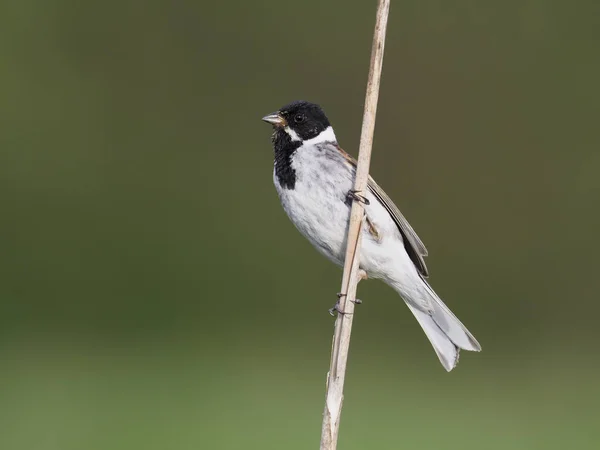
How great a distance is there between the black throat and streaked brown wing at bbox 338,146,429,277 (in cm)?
16

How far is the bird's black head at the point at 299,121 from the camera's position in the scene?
8.68 feet

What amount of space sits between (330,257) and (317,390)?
2353 millimetres

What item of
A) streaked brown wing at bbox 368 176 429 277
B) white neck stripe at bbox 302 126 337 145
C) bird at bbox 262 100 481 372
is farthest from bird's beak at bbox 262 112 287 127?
streaked brown wing at bbox 368 176 429 277

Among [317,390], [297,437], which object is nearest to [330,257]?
[297,437]

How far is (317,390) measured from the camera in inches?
191

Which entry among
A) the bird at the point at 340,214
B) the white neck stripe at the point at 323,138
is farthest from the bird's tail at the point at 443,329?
the white neck stripe at the point at 323,138

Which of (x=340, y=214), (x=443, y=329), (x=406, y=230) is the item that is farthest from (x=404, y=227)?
(x=443, y=329)

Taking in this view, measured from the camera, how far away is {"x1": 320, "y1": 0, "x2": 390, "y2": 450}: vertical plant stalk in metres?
1.96

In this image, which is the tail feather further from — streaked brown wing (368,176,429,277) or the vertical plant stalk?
the vertical plant stalk

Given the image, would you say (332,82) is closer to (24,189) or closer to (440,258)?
(440,258)

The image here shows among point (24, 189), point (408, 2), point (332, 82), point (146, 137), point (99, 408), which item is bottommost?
point (99, 408)

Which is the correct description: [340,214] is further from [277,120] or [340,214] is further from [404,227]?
[277,120]

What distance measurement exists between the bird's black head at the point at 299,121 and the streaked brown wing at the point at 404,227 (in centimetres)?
10

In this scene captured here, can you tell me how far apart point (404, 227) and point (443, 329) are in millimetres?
370
